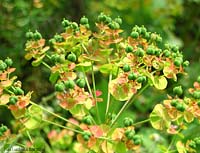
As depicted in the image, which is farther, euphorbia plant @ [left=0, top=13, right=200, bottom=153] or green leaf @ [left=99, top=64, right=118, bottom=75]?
green leaf @ [left=99, top=64, right=118, bottom=75]

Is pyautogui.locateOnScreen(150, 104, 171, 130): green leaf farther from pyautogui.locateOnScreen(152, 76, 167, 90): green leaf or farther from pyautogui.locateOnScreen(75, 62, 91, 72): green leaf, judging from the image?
pyautogui.locateOnScreen(75, 62, 91, 72): green leaf

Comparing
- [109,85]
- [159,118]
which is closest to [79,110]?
[109,85]

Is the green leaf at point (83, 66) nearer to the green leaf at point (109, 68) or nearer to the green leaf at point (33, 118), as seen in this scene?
the green leaf at point (109, 68)

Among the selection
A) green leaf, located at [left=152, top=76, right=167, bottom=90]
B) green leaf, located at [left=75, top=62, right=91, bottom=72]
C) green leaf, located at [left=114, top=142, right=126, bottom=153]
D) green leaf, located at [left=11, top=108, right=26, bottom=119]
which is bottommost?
green leaf, located at [left=114, top=142, right=126, bottom=153]

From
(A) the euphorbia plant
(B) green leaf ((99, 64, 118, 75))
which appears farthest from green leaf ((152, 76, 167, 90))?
(B) green leaf ((99, 64, 118, 75))

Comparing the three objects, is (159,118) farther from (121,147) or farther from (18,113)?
(18,113)

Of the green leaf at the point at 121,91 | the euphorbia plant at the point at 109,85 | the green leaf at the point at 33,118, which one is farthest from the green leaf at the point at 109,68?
the green leaf at the point at 33,118
